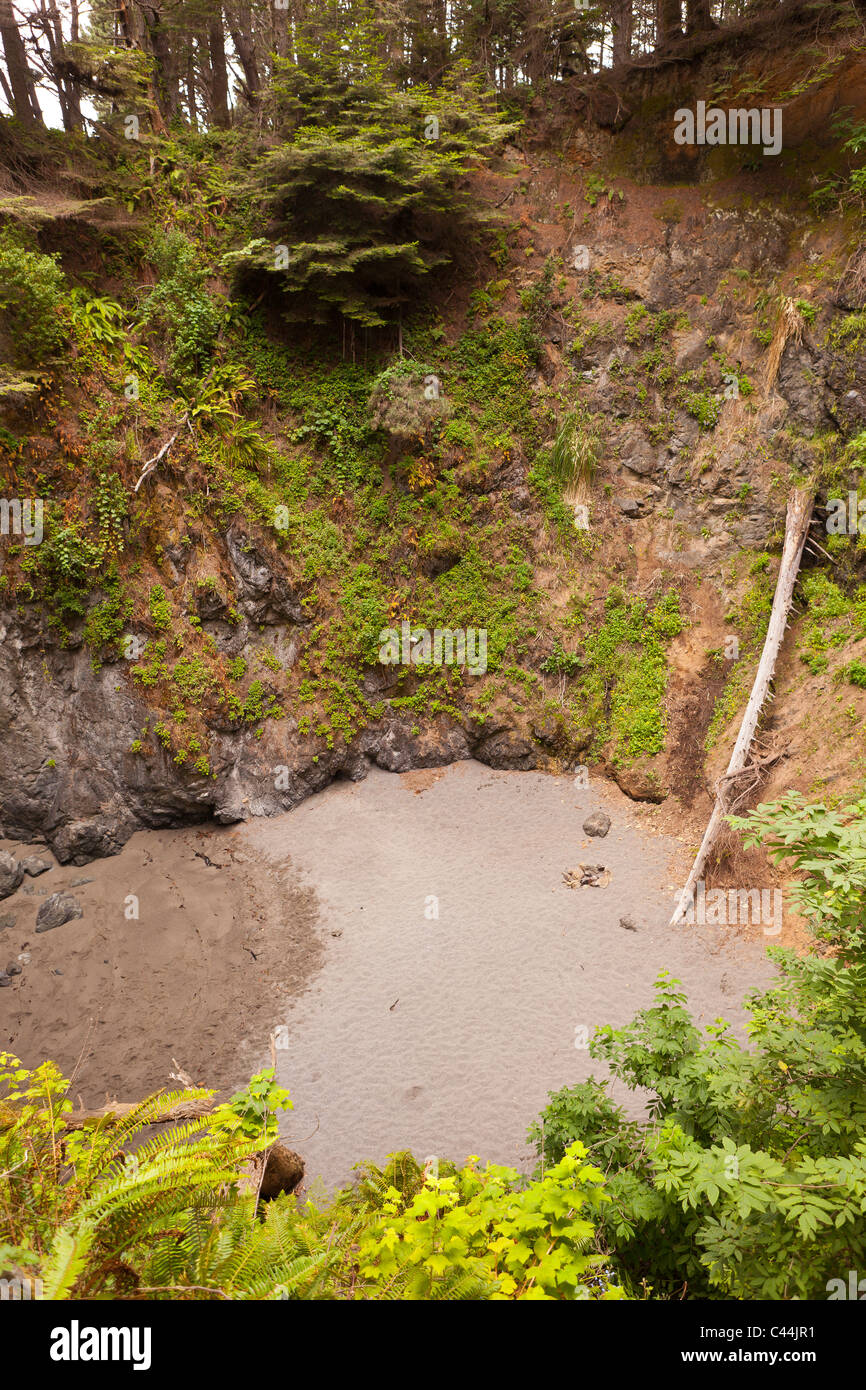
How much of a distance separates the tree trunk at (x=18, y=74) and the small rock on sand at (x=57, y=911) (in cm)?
1519

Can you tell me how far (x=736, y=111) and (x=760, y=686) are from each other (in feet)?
43.6

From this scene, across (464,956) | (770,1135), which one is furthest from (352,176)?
(770,1135)

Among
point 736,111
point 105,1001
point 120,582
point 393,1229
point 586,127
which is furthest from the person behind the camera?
point 586,127

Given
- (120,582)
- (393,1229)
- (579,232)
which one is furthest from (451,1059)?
(579,232)

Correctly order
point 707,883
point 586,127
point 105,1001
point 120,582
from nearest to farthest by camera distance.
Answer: point 105,1001
point 707,883
point 120,582
point 586,127

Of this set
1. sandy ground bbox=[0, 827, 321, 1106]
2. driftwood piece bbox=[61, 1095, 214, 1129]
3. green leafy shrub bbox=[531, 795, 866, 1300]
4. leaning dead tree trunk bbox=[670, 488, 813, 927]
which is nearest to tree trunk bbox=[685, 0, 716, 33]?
leaning dead tree trunk bbox=[670, 488, 813, 927]

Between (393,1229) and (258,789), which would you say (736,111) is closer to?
(258,789)

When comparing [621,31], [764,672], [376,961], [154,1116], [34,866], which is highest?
[621,31]

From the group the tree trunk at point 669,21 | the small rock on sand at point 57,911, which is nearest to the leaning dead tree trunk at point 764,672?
the small rock on sand at point 57,911

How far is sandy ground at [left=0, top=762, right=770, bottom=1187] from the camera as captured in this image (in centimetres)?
838

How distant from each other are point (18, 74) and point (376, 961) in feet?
65.2

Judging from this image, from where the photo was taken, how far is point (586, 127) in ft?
57.2

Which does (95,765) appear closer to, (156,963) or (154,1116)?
(156,963)

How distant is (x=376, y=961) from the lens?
10.4 meters
